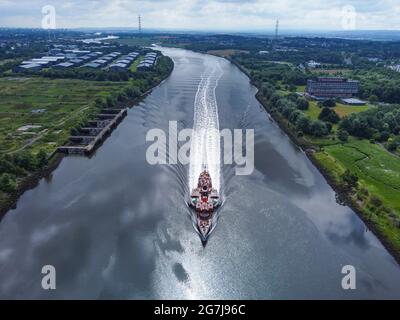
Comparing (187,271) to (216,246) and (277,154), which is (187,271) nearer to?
(216,246)

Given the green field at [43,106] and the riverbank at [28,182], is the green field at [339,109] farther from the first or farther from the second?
the green field at [43,106]

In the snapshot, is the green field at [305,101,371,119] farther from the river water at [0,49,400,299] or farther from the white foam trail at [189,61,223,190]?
the river water at [0,49,400,299]

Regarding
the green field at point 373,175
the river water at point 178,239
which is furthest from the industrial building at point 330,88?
the river water at point 178,239

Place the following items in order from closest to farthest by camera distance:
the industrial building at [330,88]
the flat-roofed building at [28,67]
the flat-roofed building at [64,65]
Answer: the industrial building at [330,88] < the flat-roofed building at [28,67] < the flat-roofed building at [64,65]

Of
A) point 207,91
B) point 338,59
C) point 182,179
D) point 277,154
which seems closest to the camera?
point 182,179

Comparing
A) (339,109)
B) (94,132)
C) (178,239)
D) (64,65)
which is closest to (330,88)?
(339,109)
